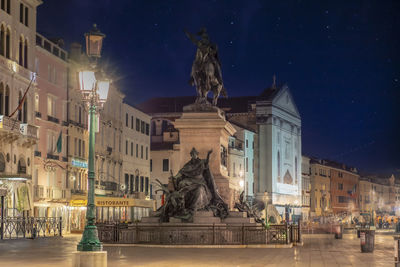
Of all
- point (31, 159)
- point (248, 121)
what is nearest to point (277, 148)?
point (248, 121)

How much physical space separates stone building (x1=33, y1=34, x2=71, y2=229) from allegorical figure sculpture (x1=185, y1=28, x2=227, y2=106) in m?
27.2

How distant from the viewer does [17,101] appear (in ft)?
183

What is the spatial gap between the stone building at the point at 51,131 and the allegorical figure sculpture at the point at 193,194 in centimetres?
3071

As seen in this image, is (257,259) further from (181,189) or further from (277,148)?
(277,148)

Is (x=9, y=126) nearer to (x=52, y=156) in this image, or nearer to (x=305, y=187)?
(x=52, y=156)

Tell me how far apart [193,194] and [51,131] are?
36423mm

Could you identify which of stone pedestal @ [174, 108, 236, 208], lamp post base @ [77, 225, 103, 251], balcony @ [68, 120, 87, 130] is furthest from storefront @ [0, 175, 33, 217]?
lamp post base @ [77, 225, 103, 251]

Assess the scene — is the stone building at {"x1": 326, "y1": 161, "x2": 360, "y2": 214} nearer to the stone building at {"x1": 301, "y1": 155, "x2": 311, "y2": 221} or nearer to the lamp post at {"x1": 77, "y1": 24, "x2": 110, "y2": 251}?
the stone building at {"x1": 301, "y1": 155, "x2": 311, "y2": 221}

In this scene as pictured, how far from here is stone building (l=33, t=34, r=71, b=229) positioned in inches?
2507

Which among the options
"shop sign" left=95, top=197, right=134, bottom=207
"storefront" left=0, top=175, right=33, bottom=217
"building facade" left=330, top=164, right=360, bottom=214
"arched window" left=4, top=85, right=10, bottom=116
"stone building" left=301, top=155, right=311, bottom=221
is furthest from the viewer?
"building facade" left=330, top=164, right=360, bottom=214

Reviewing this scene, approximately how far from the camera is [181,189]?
32969 millimetres

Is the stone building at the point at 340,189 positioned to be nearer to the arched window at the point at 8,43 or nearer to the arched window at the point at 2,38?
the arched window at the point at 8,43

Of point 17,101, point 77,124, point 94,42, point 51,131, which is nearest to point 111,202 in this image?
point 51,131

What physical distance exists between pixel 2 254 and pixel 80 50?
155 ft
